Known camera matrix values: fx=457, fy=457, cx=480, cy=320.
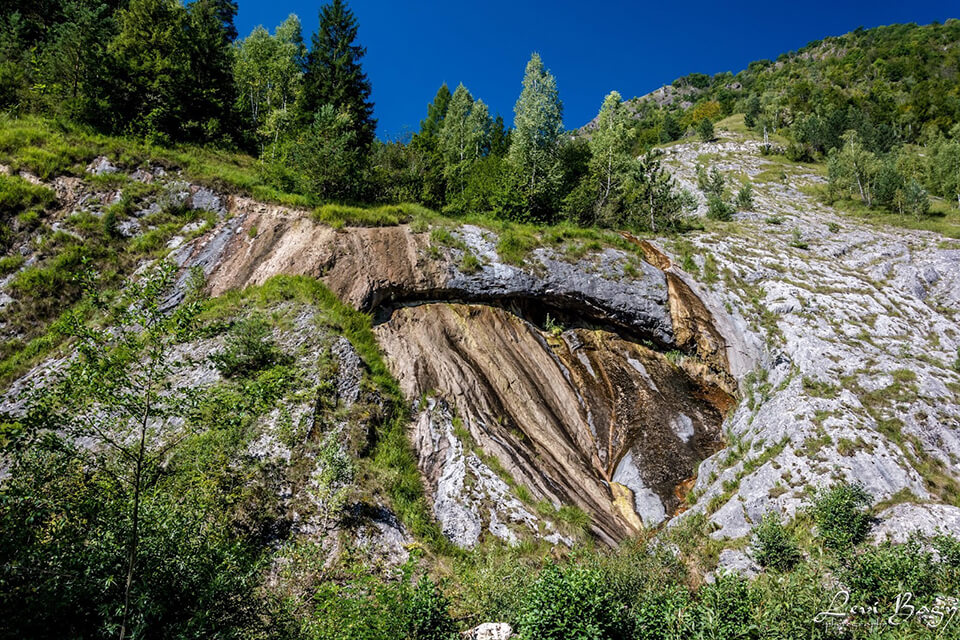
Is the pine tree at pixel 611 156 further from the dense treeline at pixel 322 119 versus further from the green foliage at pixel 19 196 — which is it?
the green foliage at pixel 19 196

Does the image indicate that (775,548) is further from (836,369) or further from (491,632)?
(836,369)

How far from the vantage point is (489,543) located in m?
11.2

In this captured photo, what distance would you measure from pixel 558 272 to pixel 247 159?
59.4 feet

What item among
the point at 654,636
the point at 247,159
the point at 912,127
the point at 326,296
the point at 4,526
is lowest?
the point at 654,636

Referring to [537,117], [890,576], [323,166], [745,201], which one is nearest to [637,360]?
[890,576]

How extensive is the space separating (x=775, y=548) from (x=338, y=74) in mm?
32557

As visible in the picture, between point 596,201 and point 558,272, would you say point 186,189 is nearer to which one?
point 558,272

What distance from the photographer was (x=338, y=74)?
1161 inches

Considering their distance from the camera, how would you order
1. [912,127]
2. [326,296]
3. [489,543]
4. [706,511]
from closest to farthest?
[489,543] → [706,511] → [326,296] → [912,127]

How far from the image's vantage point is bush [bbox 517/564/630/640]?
6.45m

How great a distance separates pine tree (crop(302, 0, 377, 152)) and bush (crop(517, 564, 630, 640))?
27.9 metres

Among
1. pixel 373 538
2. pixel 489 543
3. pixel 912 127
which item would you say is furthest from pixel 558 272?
pixel 912 127

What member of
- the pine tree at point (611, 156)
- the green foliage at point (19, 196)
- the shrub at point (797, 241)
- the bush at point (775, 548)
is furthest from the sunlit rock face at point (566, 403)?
the green foliage at point (19, 196)

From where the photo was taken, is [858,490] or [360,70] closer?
[858,490]
